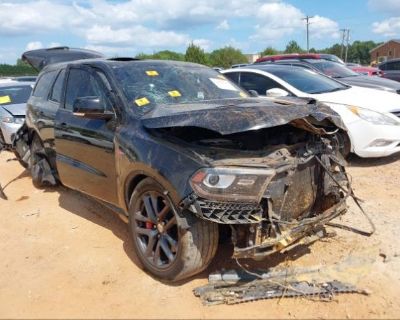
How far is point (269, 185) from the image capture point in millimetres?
3209

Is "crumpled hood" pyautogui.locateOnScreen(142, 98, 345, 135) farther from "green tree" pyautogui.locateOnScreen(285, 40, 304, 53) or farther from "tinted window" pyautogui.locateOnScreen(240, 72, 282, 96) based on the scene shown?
"green tree" pyautogui.locateOnScreen(285, 40, 304, 53)

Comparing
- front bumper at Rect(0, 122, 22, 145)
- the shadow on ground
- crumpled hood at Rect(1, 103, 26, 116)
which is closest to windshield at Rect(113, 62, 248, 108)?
the shadow on ground

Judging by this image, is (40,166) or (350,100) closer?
(40,166)

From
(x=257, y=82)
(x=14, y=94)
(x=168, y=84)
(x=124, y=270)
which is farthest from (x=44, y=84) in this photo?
(x=14, y=94)

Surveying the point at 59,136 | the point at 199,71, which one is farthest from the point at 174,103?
the point at 59,136

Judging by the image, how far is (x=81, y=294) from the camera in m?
3.57

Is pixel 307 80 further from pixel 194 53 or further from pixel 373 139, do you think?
pixel 194 53

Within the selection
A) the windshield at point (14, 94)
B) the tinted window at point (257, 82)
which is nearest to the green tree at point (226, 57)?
the windshield at point (14, 94)

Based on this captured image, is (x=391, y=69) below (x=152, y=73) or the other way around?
below

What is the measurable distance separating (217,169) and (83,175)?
2139mm

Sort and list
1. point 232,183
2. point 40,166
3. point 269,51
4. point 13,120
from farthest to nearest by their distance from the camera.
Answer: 1. point 269,51
2. point 13,120
3. point 40,166
4. point 232,183

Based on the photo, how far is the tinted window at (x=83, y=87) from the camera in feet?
14.5

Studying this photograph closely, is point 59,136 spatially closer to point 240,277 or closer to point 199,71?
→ point 199,71

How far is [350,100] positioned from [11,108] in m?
7.17
